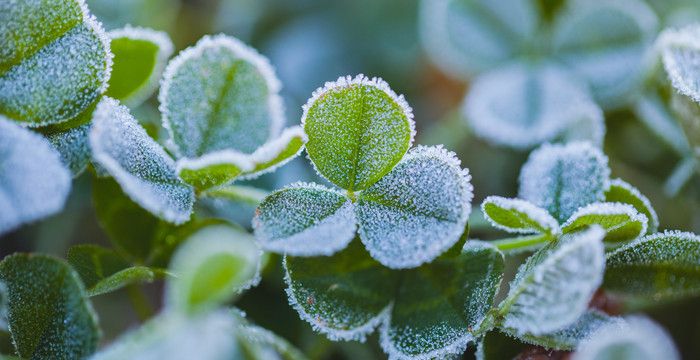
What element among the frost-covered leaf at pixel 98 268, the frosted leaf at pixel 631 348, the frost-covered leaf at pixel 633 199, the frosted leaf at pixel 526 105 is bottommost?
the frost-covered leaf at pixel 98 268

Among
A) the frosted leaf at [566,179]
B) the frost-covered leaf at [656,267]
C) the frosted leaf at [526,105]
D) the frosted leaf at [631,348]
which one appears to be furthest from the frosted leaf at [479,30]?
the frosted leaf at [631,348]

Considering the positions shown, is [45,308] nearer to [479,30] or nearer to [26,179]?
[26,179]

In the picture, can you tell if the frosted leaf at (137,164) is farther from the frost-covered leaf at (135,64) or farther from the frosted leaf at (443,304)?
the frosted leaf at (443,304)

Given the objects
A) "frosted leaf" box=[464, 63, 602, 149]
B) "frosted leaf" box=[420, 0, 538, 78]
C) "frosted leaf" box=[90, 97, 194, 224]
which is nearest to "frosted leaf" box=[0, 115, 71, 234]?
"frosted leaf" box=[90, 97, 194, 224]

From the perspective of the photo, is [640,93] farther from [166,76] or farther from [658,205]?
[166,76]

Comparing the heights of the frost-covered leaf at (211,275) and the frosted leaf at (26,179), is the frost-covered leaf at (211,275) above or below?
above

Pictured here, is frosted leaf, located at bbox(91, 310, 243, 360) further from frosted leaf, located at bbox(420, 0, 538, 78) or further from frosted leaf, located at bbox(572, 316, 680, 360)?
frosted leaf, located at bbox(420, 0, 538, 78)

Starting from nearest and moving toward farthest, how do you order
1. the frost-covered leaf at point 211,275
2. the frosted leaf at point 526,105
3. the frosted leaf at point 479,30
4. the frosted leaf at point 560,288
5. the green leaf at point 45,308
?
1. the frost-covered leaf at point 211,275
2. the frosted leaf at point 560,288
3. the green leaf at point 45,308
4. the frosted leaf at point 526,105
5. the frosted leaf at point 479,30
